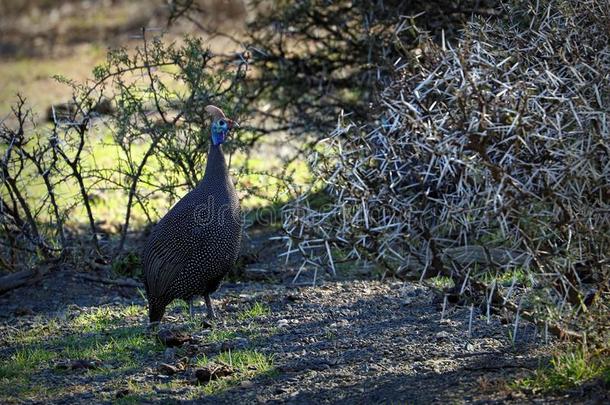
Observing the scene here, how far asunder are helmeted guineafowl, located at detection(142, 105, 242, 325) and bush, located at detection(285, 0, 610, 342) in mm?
1359

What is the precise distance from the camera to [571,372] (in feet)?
14.7

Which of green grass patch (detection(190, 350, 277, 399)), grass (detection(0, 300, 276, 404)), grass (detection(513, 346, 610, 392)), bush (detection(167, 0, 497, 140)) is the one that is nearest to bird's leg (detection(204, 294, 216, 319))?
grass (detection(0, 300, 276, 404))

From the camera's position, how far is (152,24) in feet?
65.8

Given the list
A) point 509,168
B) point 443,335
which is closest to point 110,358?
point 443,335

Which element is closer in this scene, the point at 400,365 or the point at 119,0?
the point at 400,365

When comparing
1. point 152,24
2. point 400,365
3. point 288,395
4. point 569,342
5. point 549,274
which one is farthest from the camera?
point 152,24

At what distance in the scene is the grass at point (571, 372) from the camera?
14.6 feet

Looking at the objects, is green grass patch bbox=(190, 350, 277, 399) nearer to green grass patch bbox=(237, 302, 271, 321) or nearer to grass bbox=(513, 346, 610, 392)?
green grass patch bbox=(237, 302, 271, 321)

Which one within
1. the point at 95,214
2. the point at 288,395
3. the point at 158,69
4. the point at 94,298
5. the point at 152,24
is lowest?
the point at 288,395

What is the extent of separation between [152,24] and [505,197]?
54.3 feet

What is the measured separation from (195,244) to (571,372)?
2600 millimetres

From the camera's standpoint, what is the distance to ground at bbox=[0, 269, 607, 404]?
16.1 feet

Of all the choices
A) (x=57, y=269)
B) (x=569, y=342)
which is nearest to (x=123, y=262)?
(x=57, y=269)

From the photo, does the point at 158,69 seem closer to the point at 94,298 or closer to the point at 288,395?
the point at 94,298
